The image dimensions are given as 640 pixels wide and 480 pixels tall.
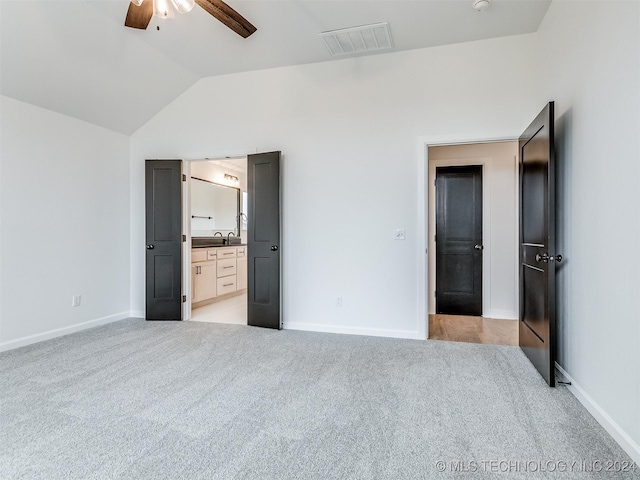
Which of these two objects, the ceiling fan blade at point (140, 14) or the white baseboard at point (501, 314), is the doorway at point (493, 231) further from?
the ceiling fan blade at point (140, 14)

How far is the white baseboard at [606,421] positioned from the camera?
1.58 meters

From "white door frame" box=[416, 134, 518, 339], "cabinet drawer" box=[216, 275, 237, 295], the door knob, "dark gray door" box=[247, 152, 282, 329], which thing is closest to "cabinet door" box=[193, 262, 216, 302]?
"cabinet drawer" box=[216, 275, 237, 295]

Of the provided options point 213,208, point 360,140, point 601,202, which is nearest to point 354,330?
point 360,140

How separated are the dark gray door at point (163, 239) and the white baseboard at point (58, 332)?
1.31 ft

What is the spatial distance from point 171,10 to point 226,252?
3.93 metres

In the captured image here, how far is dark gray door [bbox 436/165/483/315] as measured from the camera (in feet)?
15.0

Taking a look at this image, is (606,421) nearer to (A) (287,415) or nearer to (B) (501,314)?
(A) (287,415)

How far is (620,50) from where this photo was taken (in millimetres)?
1743

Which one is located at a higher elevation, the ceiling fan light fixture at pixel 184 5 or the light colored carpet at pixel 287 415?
the ceiling fan light fixture at pixel 184 5

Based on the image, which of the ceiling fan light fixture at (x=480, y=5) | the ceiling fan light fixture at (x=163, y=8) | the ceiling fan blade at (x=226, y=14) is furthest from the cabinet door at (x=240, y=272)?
the ceiling fan light fixture at (x=480, y=5)

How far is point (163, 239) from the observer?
426 centimetres

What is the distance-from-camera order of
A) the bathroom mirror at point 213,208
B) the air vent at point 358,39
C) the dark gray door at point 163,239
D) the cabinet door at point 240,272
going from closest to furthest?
the air vent at point 358,39, the dark gray door at point 163,239, the bathroom mirror at point 213,208, the cabinet door at point 240,272

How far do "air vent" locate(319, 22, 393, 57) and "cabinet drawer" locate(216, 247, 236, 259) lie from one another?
10.9ft

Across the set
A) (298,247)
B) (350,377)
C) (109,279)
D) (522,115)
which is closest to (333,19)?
(522,115)
